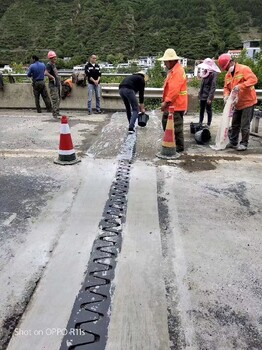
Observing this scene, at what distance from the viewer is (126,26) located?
3492 inches

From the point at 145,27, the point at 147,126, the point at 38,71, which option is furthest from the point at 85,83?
the point at 145,27

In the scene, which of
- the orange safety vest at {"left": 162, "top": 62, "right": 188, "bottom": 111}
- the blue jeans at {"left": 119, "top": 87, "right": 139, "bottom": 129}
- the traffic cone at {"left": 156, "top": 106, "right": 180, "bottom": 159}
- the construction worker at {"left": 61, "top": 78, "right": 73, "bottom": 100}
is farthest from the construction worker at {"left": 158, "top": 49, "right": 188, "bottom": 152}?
the construction worker at {"left": 61, "top": 78, "right": 73, "bottom": 100}

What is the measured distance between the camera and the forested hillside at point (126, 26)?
79.0 metres

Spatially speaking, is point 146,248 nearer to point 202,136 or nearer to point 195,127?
point 202,136

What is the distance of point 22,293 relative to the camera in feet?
7.99

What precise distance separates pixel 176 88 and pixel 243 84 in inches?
42.5

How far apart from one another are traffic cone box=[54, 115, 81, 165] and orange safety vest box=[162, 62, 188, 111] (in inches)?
66.9

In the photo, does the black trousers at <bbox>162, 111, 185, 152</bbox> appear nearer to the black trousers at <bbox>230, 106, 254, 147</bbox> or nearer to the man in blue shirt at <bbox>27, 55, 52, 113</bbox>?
the black trousers at <bbox>230, 106, 254, 147</bbox>

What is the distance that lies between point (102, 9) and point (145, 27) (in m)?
18.7

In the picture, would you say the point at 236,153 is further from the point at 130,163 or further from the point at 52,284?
the point at 52,284

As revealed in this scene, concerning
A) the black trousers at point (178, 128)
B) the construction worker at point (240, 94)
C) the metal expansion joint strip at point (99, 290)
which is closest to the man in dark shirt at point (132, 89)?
the black trousers at point (178, 128)

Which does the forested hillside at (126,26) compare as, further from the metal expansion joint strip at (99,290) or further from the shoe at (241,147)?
the metal expansion joint strip at (99,290)

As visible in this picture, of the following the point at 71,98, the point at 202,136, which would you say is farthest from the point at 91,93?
the point at 202,136

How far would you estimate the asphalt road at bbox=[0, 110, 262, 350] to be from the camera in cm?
217
